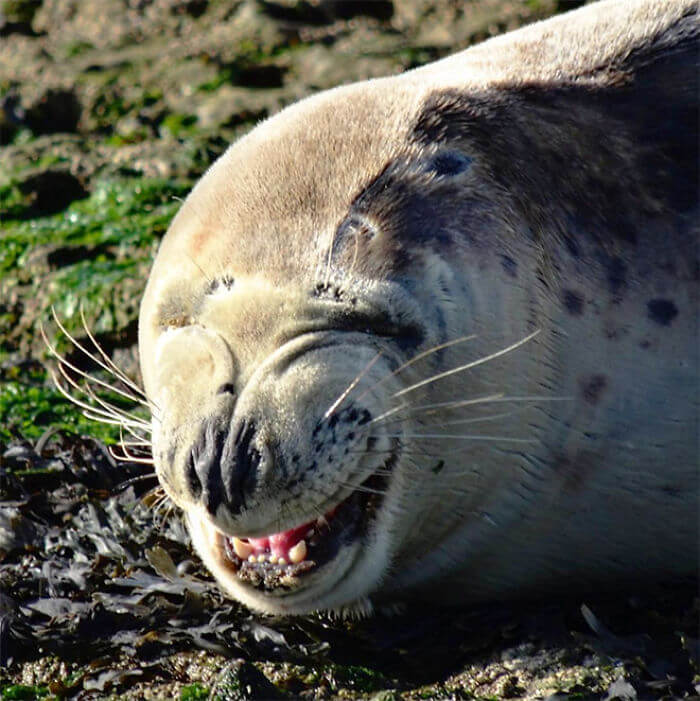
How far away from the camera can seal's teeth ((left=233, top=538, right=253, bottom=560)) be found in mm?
4258

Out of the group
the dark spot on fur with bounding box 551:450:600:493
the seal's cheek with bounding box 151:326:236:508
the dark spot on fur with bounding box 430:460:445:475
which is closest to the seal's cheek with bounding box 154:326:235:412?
the seal's cheek with bounding box 151:326:236:508

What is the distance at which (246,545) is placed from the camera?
4.27 m

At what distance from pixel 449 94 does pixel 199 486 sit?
158 centimetres

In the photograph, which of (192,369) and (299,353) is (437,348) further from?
(192,369)

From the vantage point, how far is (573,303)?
4430mm

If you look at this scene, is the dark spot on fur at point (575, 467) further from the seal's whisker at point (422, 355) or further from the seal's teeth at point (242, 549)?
the seal's teeth at point (242, 549)

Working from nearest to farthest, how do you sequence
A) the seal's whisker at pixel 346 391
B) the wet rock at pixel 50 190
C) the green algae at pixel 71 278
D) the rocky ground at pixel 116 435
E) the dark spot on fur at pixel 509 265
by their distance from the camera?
the seal's whisker at pixel 346 391, the rocky ground at pixel 116 435, the dark spot on fur at pixel 509 265, the green algae at pixel 71 278, the wet rock at pixel 50 190

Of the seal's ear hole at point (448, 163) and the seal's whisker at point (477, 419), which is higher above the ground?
the seal's ear hole at point (448, 163)

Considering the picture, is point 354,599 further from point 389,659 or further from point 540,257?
point 540,257

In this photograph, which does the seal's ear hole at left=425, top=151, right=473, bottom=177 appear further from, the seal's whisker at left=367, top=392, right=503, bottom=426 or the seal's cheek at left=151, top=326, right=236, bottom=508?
the seal's cheek at left=151, top=326, right=236, bottom=508

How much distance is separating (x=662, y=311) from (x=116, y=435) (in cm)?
264

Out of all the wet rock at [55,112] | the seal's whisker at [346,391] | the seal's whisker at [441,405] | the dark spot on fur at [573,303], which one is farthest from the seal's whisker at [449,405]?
the wet rock at [55,112]

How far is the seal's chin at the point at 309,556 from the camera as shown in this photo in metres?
4.15

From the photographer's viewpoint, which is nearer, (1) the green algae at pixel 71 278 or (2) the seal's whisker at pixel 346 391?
(2) the seal's whisker at pixel 346 391
